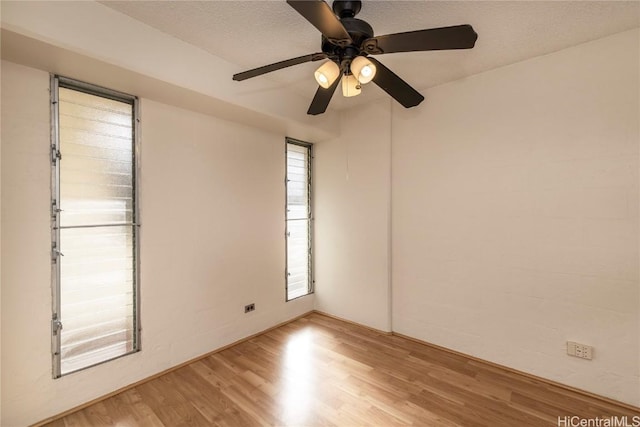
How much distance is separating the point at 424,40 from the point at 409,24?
0.63m

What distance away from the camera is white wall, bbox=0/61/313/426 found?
177 centimetres

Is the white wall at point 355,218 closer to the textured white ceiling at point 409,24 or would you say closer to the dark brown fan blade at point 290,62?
the textured white ceiling at point 409,24

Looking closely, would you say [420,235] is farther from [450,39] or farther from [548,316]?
[450,39]

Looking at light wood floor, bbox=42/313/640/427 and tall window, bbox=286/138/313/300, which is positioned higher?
tall window, bbox=286/138/313/300

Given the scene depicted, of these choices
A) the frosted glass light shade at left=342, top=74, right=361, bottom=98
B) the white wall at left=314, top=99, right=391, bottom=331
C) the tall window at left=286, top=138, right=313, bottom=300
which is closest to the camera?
the frosted glass light shade at left=342, top=74, right=361, bottom=98

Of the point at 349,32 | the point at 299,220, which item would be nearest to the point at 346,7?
the point at 349,32

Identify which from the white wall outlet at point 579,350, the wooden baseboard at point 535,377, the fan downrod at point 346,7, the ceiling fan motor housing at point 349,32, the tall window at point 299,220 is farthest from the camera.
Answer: the tall window at point 299,220

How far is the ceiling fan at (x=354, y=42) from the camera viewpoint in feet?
4.14

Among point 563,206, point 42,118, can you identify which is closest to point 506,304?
point 563,206

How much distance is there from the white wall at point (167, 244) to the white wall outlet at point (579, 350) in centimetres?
270

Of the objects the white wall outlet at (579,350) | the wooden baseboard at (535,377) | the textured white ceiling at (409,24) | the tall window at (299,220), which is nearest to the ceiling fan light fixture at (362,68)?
the textured white ceiling at (409,24)

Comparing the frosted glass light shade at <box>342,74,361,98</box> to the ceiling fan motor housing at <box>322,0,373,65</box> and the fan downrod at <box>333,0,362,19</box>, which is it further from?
the fan downrod at <box>333,0,362,19</box>

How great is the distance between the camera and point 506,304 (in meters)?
2.47

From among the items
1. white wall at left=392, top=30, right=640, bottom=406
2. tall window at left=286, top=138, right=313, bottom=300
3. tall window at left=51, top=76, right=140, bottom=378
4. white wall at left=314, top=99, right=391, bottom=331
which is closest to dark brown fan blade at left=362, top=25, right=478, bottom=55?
white wall at left=392, top=30, right=640, bottom=406
